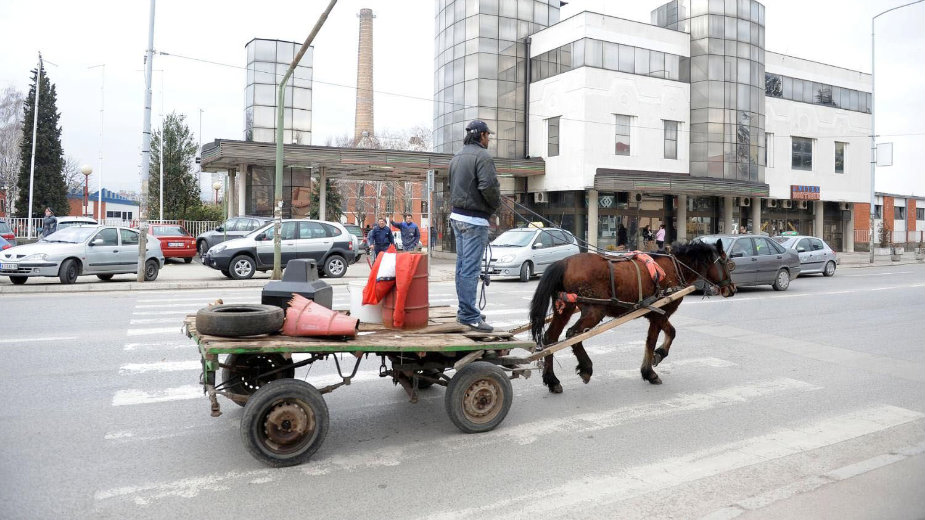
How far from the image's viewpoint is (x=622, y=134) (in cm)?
3569

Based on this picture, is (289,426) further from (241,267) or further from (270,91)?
(270,91)

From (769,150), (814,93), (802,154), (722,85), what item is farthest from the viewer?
(814,93)

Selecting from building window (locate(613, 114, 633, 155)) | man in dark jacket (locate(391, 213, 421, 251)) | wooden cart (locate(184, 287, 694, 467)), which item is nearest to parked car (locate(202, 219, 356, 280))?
man in dark jacket (locate(391, 213, 421, 251))

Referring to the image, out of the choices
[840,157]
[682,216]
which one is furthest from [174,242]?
[840,157]

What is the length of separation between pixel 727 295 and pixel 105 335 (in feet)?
28.0

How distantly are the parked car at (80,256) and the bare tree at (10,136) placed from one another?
44.7 metres

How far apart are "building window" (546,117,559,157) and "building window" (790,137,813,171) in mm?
17418

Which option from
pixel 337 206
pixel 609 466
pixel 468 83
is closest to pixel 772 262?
pixel 609 466

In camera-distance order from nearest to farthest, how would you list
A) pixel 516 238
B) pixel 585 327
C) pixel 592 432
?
pixel 592 432, pixel 585 327, pixel 516 238

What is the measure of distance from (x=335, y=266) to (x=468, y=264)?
50.8 ft

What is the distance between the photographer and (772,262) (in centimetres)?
1828

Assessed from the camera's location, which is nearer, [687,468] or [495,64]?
[687,468]

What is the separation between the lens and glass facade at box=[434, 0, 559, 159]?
126 feet

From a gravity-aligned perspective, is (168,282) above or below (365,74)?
below
